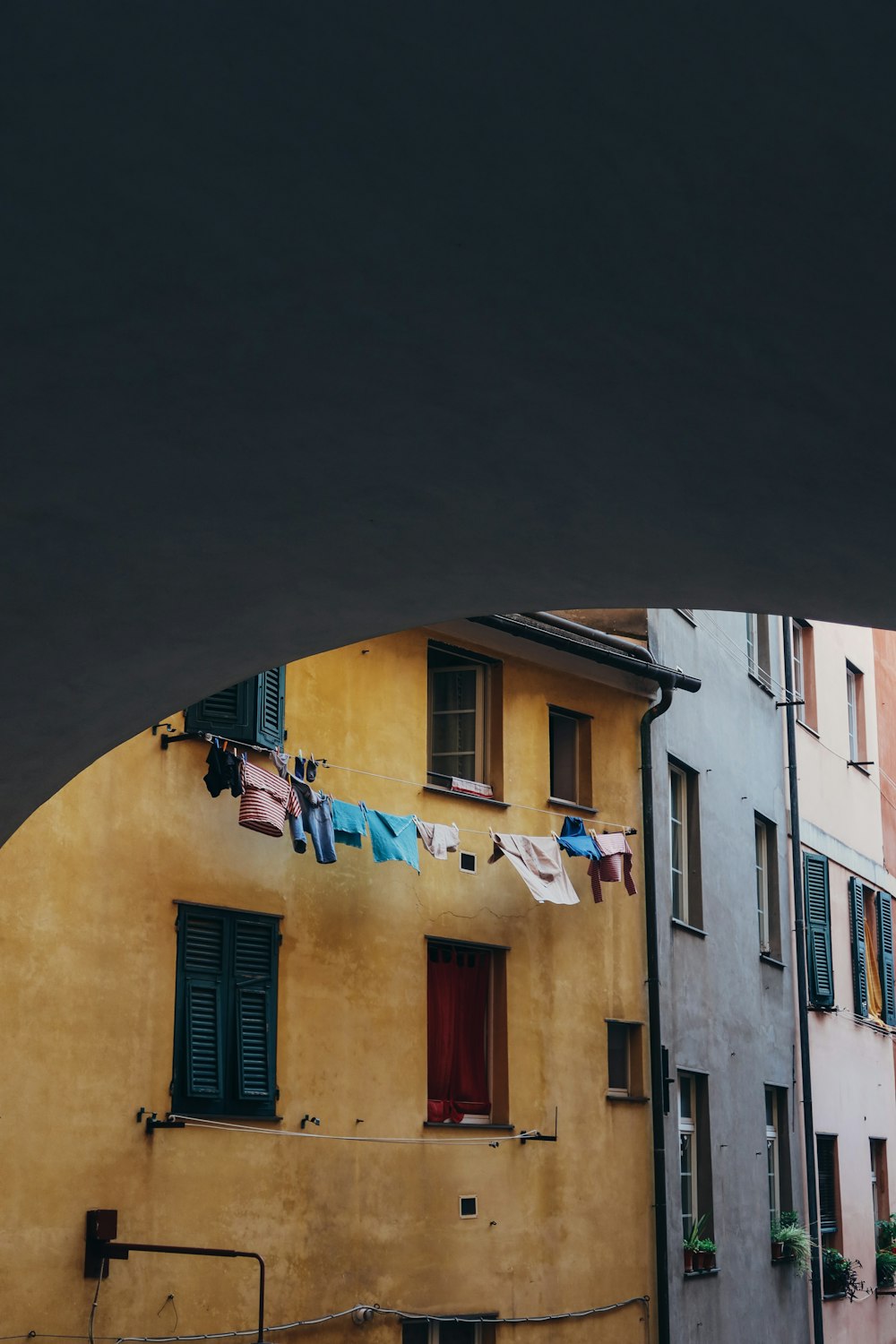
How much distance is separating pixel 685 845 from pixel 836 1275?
5819 mm

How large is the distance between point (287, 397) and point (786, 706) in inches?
680

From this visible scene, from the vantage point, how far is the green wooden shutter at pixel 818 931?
19.5 metres

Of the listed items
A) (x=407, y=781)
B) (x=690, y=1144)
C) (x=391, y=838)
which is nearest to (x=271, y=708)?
(x=391, y=838)

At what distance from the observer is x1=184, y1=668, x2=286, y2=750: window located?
12.0m

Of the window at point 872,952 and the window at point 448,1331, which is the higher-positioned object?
the window at point 872,952

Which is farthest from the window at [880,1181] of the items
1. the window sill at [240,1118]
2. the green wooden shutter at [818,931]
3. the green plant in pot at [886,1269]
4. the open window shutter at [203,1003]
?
the open window shutter at [203,1003]

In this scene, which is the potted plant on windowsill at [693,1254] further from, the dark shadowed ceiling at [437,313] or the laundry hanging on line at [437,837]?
the dark shadowed ceiling at [437,313]

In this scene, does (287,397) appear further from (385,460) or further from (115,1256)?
(115,1256)

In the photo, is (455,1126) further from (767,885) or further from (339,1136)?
(767,885)

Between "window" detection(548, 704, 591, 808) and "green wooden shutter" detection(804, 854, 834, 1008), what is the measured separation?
534cm

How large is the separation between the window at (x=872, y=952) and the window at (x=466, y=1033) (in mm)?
8413

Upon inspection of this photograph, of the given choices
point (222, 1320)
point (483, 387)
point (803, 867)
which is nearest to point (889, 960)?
point (803, 867)

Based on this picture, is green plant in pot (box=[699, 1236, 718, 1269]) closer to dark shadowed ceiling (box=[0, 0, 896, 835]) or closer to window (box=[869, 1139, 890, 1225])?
window (box=[869, 1139, 890, 1225])

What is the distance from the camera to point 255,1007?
12.1 metres
